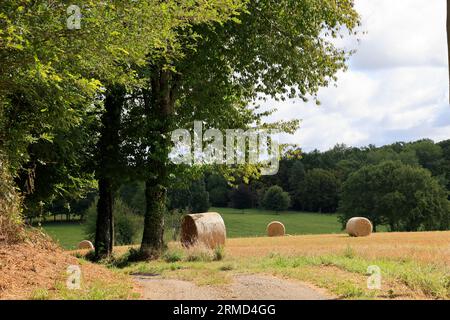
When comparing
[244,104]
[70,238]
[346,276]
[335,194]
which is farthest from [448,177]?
[346,276]

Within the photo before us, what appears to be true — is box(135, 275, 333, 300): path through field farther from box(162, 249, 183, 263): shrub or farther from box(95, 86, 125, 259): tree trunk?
box(95, 86, 125, 259): tree trunk

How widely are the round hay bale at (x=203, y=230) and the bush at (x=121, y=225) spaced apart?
33.3 meters

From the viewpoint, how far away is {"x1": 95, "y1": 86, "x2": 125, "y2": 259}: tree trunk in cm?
2270

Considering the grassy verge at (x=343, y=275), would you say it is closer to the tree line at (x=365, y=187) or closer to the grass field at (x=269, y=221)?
the tree line at (x=365, y=187)

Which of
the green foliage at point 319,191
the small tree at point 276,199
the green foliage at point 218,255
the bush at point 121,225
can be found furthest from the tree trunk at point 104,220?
the small tree at point 276,199

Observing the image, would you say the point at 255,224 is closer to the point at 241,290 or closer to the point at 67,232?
the point at 67,232

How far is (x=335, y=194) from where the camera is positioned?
312 feet

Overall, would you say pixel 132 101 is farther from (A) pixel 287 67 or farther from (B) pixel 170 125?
(A) pixel 287 67

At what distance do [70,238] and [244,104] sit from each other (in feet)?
168

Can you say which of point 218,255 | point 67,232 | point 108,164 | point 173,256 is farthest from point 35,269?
point 67,232

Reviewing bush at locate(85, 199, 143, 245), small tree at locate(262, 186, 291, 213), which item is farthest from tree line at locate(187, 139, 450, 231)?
bush at locate(85, 199, 143, 245)

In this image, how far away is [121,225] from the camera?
2267 inches

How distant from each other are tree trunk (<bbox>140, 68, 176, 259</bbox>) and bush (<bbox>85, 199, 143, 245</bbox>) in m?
Answer: 35.9

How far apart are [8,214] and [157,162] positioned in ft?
31.4
